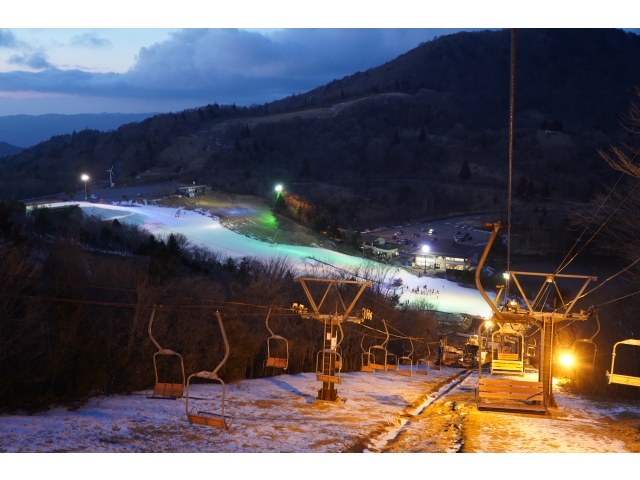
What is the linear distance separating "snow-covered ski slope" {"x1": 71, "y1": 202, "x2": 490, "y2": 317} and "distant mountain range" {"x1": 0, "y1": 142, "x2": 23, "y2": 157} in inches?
4088

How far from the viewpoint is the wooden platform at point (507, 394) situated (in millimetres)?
14039

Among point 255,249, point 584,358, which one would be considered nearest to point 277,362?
point 584,358

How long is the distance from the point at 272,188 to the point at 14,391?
3795 inches

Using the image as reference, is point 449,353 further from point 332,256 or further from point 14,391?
point 14,391

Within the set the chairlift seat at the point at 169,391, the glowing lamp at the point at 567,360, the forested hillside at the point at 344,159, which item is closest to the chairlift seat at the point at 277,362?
the chairlift seat at the point at 169,391

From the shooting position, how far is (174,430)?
1407 centimetres

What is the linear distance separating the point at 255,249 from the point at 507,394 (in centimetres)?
4923

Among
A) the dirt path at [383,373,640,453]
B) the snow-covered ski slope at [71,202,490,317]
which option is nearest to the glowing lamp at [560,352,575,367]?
the dirt path at [383,373,640,453]

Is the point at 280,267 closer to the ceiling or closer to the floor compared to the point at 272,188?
closer to the floor

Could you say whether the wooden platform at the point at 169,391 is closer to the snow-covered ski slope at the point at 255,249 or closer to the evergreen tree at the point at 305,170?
the snow-covered ski slope at the point at 255,249

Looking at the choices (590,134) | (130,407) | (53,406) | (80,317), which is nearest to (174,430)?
(130,407)

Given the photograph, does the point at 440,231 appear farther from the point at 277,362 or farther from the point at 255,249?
the point at 277,362

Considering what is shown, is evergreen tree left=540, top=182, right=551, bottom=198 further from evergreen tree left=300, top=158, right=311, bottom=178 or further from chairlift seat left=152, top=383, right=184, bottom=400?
chairlift seat left=152, top=383, right=184, bottom=400

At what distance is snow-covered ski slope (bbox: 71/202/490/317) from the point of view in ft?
197
